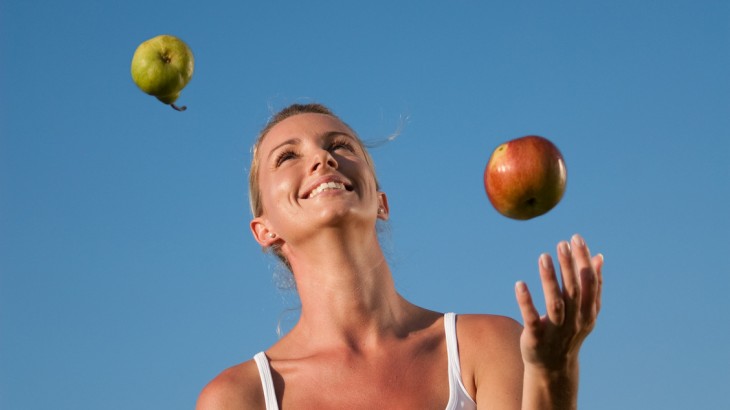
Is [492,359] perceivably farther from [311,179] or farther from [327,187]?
[311,179]

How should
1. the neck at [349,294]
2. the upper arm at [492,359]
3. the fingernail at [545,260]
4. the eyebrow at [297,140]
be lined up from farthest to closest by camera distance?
the eyebrow at [297,140] → the neck at [349,294] → the upper arm at [492,359] → the fingernail at [545,260]

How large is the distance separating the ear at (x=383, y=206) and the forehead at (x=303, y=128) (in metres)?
0.52

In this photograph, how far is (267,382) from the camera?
5.71 metres

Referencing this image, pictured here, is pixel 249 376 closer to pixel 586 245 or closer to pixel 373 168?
pixel 373 168

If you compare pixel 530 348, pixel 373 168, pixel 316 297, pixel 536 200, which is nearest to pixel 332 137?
pixel 373 168

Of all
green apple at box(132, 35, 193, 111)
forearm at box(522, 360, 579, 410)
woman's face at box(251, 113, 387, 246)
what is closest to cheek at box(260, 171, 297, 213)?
woman's face at box(251, 113, 387, 246)

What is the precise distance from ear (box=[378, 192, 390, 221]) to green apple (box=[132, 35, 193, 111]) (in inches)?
63.6

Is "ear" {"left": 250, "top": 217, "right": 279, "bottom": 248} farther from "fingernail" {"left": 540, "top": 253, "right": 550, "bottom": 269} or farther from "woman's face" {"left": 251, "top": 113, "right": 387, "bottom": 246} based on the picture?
"fingernail" {"left": 540, "top": 253, "right": 550, "bottom": 269}

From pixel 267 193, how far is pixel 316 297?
32.0 inches

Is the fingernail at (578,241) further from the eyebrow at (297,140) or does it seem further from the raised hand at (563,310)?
the eyebrow at (297,140)

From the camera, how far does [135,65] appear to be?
6.72m

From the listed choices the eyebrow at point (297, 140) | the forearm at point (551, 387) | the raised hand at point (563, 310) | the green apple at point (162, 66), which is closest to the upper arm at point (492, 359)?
the forearm at point (551, 387)

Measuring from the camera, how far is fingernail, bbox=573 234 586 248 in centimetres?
379

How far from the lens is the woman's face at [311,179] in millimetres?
5629
